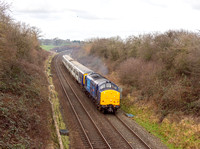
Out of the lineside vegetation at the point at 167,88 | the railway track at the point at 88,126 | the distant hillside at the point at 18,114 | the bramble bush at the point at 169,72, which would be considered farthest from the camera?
the bramble bush at the point at 169,72

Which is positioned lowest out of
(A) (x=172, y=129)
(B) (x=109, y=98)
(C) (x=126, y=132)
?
(C) (x=126, y=132)

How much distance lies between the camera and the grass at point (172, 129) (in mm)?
12250

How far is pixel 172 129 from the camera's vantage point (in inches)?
550

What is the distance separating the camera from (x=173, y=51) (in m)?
19.3

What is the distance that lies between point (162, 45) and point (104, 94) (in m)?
9.54

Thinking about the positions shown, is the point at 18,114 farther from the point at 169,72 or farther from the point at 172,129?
the point at 169,72

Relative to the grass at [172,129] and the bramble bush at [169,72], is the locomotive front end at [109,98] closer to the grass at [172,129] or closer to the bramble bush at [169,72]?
the grass at [172,129]

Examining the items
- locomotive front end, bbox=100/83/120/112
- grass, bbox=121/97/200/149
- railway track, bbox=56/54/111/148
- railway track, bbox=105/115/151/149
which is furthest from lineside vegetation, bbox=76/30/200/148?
railway track, bbox=56/54/111/148

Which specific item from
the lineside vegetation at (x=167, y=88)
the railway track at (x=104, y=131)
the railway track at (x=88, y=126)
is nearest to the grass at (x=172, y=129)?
the lineside vegetation at (x=167, y=88)

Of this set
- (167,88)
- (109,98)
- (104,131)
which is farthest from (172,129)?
(109,98)

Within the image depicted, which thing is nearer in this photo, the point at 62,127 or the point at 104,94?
the point at 62,127

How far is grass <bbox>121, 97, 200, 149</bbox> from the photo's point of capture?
12.2 meters

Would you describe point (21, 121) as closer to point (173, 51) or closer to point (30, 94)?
point (30, 94)

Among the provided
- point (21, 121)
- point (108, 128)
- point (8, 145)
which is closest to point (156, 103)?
point (108, 128)
